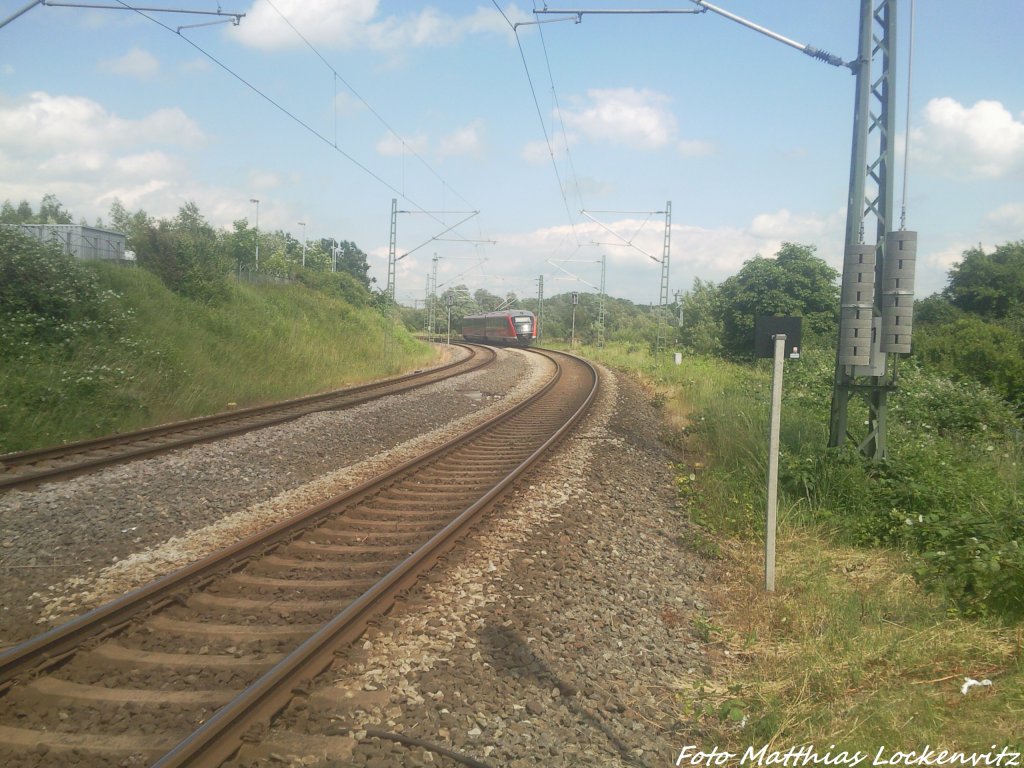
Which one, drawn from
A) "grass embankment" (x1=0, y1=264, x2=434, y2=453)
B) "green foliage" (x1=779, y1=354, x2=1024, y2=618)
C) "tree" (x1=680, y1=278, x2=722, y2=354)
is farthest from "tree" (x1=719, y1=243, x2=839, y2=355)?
"green foliage" (x1=779, y1=354, x2=1024, y2=618)

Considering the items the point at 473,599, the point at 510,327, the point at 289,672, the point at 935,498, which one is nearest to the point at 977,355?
the point at 935,498

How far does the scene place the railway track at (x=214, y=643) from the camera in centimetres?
354

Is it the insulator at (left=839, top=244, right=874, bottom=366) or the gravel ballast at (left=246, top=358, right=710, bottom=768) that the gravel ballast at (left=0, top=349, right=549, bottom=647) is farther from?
the insulator at (left=839, top=244, right=874, bottom=366)

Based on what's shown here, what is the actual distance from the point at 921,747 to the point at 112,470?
894 centimetres

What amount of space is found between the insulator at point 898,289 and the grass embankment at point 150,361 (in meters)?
11.8

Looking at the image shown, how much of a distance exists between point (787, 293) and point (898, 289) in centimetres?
2310

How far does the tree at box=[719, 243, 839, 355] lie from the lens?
95.7ft

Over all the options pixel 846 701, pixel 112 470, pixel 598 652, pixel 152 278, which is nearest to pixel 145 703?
pixel 598 652

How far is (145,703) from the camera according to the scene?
3.88 m

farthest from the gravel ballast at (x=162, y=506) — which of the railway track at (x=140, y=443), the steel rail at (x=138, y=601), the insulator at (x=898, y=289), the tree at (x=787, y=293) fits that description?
the tree at (x=787, y=293)

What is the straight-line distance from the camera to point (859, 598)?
568 centimetres

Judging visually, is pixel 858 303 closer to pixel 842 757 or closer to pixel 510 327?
pixel 842 757

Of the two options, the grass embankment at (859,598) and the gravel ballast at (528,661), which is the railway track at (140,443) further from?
the grass embankment at (859,598)

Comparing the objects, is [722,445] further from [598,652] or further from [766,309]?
[766,309]
